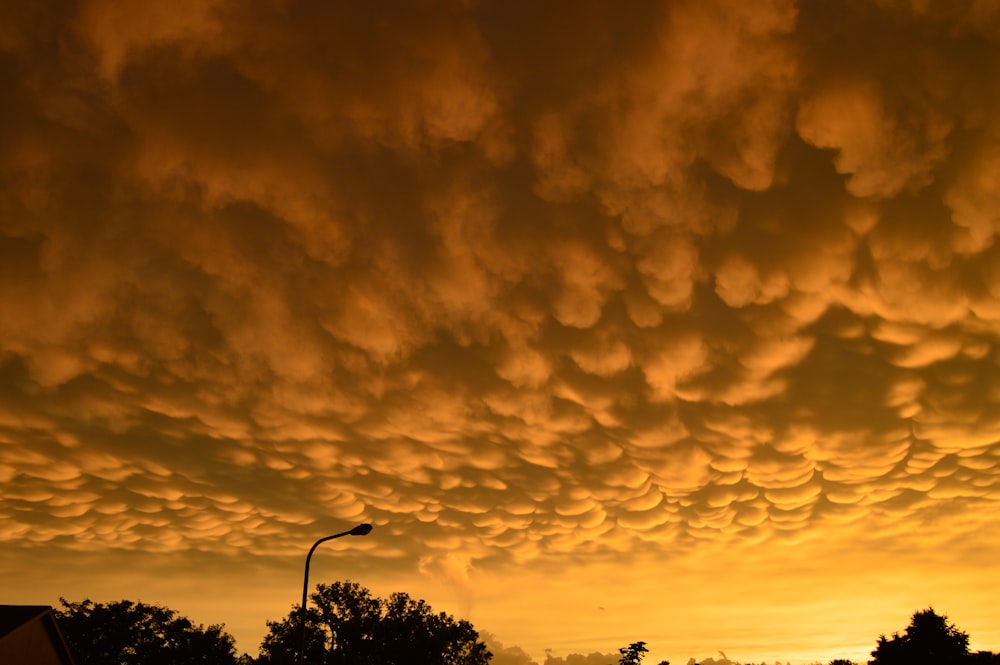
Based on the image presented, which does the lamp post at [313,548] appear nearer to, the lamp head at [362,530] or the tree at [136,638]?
the lamp head at [362,530]

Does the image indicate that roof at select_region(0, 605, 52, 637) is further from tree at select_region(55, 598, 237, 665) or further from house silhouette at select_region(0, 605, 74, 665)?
tree at select_region(55, 598, 237, 665)

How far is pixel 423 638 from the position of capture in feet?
185

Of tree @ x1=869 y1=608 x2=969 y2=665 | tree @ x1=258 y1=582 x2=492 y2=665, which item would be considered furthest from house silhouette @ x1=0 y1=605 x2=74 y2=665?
tree @ x1=869 y1=608 x2=969 y2=665

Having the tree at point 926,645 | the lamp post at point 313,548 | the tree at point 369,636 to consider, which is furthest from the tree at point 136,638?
the tree at point 926,645

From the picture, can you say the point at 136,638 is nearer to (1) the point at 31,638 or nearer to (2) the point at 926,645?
(1) the point at 31,638

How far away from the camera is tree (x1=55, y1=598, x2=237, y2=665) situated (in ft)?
190

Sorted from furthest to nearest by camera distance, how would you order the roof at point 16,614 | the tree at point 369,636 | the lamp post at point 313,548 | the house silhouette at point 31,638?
the tree at point 369,636 < the roof at point 16,614 < the house silhouette at point 31,638 < the lamp post at point 313,548

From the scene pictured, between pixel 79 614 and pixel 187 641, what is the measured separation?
12.8 m

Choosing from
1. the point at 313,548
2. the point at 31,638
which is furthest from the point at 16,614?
the point at 313,548

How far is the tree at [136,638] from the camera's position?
5784 cm

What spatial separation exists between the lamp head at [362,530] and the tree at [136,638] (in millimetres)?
54182

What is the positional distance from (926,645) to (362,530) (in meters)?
74.6

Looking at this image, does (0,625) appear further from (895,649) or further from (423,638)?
(895,649)

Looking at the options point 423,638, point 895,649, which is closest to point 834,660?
point 895,649
